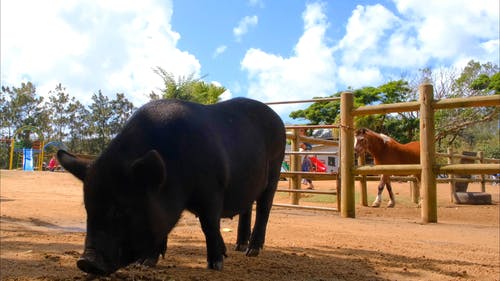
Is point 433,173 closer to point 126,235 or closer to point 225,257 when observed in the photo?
point 225,257

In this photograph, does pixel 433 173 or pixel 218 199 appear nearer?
pixel 218 199

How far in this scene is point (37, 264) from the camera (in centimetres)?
345

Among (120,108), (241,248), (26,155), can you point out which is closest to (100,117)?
(120,108)

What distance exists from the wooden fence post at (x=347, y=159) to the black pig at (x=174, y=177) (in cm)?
383

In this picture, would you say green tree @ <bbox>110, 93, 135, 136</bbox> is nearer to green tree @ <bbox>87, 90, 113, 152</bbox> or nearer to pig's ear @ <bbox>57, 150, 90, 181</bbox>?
green tree @ <bbox>87, 90, 113, 152</bbox>

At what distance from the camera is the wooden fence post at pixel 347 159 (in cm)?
793

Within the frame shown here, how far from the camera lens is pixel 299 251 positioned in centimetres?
445

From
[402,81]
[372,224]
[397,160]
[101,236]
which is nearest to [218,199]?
[101,236]

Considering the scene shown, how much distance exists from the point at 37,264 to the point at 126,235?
1.50 metres

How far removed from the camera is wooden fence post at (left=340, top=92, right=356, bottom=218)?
793 centimetres

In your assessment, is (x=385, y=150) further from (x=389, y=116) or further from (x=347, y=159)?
(x=389, y=116)

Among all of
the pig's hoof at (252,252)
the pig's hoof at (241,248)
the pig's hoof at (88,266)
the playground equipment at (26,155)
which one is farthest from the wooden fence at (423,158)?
the playground equipment at (26,155)

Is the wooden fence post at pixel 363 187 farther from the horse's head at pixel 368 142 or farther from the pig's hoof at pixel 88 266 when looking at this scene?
the pig's hoof at pixel 88 266

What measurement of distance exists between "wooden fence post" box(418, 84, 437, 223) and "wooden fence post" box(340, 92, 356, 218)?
130 centimetres
